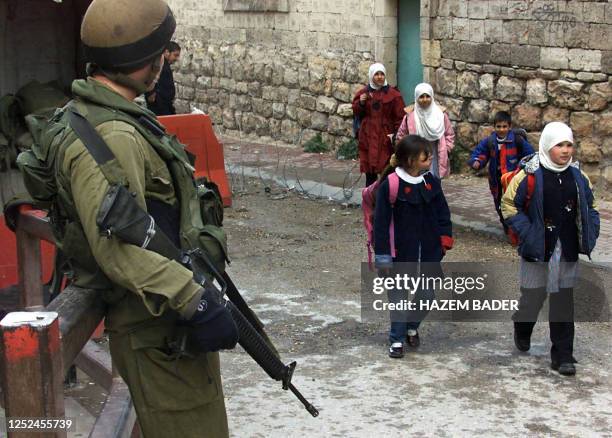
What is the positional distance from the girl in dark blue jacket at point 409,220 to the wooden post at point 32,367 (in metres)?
4.08

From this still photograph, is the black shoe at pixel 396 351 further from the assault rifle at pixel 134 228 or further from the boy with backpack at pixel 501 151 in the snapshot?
the assault rifle at pixel 134 228

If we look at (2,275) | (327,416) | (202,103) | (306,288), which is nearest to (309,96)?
(202,103)

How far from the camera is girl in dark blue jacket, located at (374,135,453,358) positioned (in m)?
6.18

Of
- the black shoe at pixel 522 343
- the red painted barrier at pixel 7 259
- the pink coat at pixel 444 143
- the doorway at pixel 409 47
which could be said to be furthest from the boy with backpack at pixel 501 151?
the doorway at pixel 409 47

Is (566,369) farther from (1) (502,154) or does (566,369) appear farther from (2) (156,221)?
(2) (156,221)

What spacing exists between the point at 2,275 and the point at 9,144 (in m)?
1.34

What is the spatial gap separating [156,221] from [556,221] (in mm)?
3487

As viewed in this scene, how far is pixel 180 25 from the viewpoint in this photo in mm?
18938

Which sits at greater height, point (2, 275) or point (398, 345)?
point (2, 275)

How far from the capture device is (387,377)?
5887mm

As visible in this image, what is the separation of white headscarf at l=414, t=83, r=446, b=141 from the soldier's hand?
7327 mm

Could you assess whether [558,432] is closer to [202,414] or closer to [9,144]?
[202,414]

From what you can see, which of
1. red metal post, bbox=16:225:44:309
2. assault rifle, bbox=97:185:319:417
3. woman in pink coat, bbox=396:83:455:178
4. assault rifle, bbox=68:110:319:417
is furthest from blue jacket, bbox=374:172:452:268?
woman in pink coat, bbox=396:83:455:178

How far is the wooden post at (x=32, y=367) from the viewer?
2129 mm
